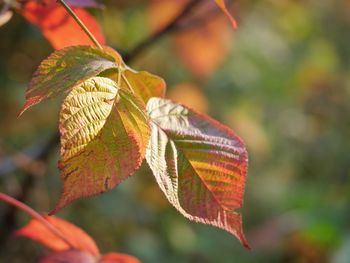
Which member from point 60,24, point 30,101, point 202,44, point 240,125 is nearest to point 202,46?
point 202,44

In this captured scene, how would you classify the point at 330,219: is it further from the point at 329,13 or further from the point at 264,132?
the point at 329,13

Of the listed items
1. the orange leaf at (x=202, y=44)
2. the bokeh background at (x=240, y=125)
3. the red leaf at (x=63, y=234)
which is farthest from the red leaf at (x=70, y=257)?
the orange leaf at (x=202, y=44)

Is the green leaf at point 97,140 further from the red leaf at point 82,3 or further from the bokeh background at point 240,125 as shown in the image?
the bokeh background at point 240,125

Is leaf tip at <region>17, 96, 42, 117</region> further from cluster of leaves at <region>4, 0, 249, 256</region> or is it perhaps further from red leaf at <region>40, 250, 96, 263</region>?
red leaf at <region>40, 250, 96, 263</region>

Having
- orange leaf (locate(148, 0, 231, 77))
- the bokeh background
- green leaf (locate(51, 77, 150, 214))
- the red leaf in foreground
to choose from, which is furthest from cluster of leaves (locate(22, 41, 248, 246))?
orange leaf (locate(148, 0, 231, 77))

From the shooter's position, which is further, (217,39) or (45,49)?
(217,39)

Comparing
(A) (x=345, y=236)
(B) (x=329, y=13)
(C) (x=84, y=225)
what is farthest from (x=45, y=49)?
(B) (x=329, y=13)
